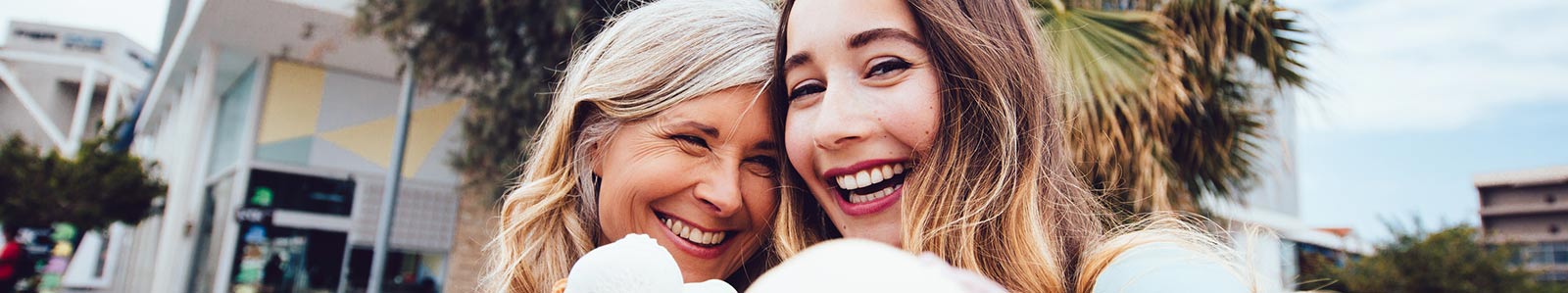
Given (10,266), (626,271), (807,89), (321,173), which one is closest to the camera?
(626,271)

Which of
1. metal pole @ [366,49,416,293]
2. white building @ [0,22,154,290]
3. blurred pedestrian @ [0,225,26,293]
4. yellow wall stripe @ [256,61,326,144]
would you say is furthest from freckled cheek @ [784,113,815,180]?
white building @ [0,22,154,290]

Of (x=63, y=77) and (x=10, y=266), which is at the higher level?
(x=63, y=77)

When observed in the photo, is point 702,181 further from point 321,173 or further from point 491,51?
point 321,173

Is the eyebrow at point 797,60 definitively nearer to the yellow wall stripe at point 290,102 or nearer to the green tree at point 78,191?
the yellow wall stripe at point 290,102

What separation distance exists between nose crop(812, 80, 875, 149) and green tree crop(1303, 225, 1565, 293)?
511 inches

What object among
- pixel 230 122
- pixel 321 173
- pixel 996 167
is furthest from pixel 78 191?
pixel 996 167

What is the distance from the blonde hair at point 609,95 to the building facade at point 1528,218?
1288cm

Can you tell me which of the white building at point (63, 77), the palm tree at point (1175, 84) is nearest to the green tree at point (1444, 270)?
the palm tree at point (1175, 84)

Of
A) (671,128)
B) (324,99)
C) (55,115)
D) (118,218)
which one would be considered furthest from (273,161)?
(55,115)

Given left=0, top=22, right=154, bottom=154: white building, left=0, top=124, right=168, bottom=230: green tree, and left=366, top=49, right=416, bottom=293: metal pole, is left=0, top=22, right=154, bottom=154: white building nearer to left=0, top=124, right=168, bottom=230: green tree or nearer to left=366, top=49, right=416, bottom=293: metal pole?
left=0, top=124, right=168, bottom=230: green tree

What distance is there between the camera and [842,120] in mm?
1099

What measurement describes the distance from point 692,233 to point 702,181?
0.30ft

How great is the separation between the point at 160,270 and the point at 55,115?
89.8 feet

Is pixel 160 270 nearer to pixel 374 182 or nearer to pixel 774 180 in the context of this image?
pixel 374 182
